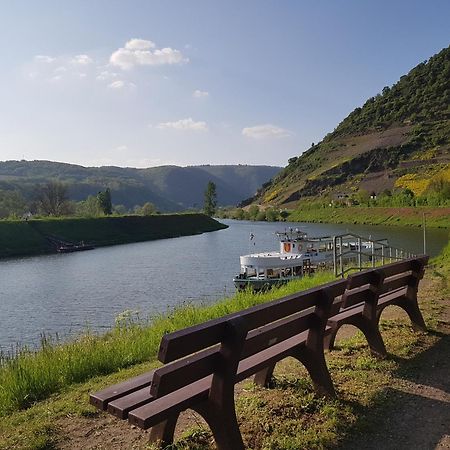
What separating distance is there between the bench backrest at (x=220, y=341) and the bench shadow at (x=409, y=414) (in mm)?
1031

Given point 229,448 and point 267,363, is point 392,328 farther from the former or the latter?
point 229,448

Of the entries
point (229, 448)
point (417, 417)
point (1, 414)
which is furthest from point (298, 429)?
point (1, 414)

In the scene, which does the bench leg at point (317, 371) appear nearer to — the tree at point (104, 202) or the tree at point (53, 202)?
the tree at point (53, 202)

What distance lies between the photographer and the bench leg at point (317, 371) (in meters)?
4.96

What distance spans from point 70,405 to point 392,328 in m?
4.84

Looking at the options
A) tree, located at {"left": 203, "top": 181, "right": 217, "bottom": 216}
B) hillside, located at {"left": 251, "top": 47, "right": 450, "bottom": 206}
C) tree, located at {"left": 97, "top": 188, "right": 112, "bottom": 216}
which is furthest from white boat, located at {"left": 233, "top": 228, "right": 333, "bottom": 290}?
tree, located at {"left": 203, "top": 181, "right": 217, "bottom": 216}

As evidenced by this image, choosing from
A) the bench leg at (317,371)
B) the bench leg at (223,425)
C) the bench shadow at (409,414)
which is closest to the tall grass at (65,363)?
the bench leg at (223,425)

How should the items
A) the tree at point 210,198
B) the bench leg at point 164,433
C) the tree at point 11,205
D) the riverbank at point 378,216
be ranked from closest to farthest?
the bench leg at point 164,433
the riverbank at point 378,216
the tree at point 11,205
the tree at point 210,198

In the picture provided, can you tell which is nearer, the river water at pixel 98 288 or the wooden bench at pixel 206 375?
the wooden bench at pixel 206 375

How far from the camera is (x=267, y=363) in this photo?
451 centimetres

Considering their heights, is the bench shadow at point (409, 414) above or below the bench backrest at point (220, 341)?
below

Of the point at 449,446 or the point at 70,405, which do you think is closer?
the point at 449,446

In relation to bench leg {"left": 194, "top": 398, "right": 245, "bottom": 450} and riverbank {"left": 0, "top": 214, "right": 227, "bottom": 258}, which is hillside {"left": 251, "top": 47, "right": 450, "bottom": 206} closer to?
riverbank {"left": 0, "top": 214, "right": 227, "bottom": 258}

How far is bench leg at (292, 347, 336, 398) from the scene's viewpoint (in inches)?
195
